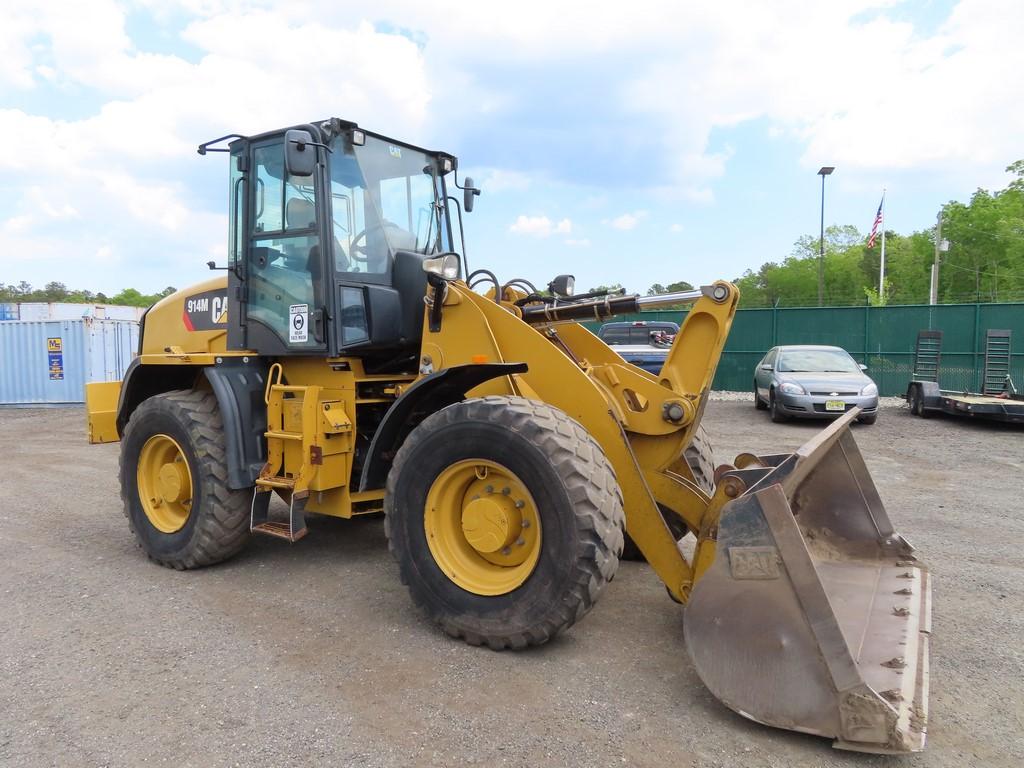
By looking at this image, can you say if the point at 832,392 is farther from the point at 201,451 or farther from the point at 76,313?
the point at 76,313

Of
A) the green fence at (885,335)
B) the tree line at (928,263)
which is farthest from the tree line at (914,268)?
the green fence at (885,335)

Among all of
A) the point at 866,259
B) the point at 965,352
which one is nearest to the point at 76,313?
the point at 965,352

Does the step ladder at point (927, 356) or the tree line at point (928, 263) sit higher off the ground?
the tree line at point (928, 263)

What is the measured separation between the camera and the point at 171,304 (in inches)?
233

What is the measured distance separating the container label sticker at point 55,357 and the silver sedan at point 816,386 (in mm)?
16275

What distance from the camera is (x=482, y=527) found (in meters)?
3.58

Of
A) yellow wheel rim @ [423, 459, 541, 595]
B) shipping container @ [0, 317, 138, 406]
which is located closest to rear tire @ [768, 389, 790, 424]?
yellow wheel rim @ [423, 459, 541, 595]

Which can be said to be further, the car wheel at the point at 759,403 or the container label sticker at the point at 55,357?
the container label sticker at the point at 55,357

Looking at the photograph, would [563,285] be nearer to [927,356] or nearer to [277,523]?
[277,523]

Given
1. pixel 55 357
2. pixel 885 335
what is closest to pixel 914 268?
pixel 885 335

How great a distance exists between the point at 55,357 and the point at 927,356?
2042 centimetres

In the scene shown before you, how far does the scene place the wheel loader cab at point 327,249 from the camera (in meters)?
4.63

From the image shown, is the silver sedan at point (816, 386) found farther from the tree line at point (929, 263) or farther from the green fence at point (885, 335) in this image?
the tree line at point (929, 263)

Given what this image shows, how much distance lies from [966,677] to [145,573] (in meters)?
4.94
